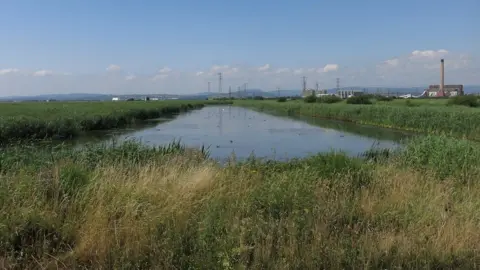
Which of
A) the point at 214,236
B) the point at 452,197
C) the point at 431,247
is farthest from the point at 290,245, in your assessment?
the point at 452,197

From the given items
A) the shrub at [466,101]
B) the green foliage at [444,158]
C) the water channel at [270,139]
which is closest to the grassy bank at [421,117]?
the water channel at [270,139]

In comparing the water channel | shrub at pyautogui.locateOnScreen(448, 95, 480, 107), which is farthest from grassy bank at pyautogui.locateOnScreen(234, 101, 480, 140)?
shrub at pyautogui.locateOnScreen(448, 95, 480, 107)

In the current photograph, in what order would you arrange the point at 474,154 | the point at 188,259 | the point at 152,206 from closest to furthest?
the point at 188,259 < the point at 152,206 < the point at 474,154

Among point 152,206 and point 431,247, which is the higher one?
point 152,206

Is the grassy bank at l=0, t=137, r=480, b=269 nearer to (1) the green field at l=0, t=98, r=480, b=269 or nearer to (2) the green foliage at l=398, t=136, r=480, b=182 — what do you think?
(1) the green field at l=0, t=98, r=480, b=269

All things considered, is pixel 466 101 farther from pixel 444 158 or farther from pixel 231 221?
pixel 231 221

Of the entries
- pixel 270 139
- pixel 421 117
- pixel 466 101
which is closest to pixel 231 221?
pixel 270 139

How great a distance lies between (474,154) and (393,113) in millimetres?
27504

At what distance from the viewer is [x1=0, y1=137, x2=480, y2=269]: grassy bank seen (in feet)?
11.4

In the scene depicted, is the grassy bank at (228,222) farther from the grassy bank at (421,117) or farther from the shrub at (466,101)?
the shrub at (466,101)

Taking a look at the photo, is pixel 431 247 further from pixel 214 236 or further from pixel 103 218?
pixel 103 218

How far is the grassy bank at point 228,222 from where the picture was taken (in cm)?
347

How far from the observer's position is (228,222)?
395cm

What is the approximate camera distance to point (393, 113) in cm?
3459
